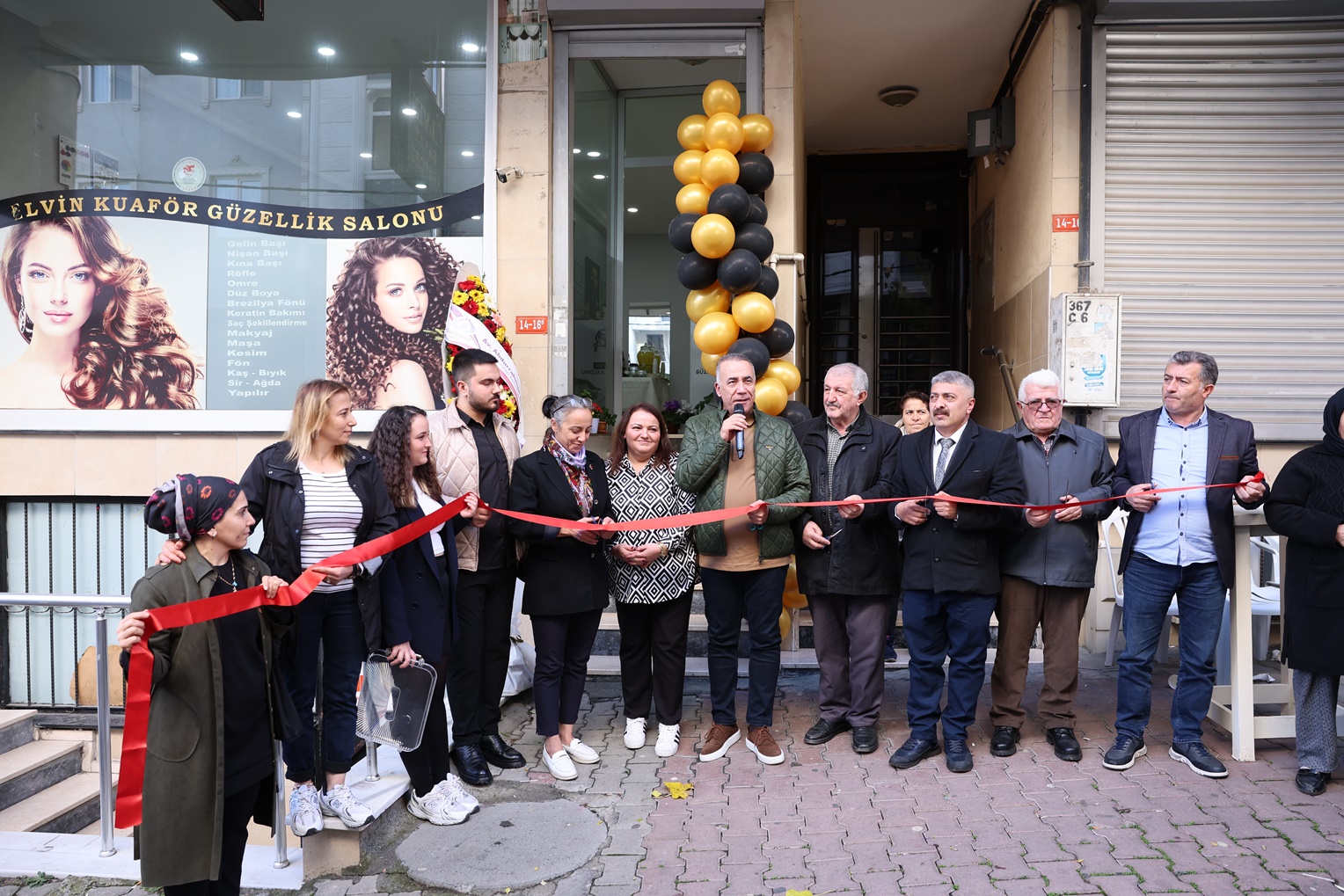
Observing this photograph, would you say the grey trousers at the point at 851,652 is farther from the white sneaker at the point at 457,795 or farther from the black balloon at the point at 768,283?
the black balloon at the point at 768,283

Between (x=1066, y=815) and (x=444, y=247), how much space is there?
230 inches

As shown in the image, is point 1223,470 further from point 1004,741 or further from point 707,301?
point 707,301

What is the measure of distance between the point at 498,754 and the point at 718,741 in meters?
1.13

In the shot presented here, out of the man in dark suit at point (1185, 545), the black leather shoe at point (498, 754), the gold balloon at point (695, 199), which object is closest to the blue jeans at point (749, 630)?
the black leather shoe at point (498, 754)

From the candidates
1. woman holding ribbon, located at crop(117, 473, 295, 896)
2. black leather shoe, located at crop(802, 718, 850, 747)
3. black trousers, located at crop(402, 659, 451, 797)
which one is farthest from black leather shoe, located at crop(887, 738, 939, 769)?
woman holding ribbon, located at crop(117, 473, 295, 896)

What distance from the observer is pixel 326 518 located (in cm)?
376

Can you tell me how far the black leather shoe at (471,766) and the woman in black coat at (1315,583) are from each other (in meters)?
3.77

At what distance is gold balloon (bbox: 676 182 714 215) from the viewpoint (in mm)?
6801

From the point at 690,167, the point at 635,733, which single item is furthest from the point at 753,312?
the point at 635,733

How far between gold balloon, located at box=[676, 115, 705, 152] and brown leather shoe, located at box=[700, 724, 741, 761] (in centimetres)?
429

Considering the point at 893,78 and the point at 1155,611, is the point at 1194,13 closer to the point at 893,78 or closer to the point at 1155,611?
the point at 893,78

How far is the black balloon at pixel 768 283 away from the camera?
22.2 ft

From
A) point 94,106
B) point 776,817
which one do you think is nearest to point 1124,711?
point 776,817

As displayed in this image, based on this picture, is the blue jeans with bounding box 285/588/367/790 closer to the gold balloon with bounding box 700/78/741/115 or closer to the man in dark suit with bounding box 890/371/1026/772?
the man in dark suit with bounding box 890/371/1026/772
